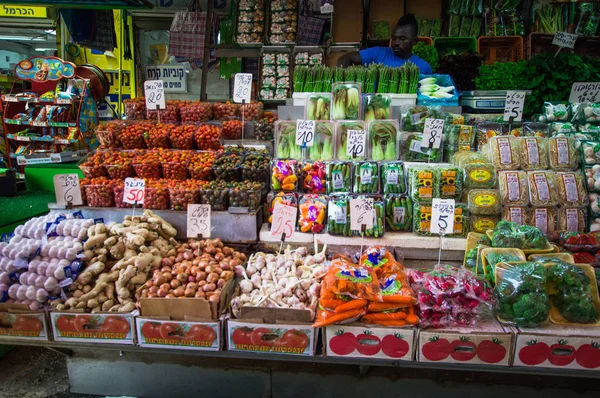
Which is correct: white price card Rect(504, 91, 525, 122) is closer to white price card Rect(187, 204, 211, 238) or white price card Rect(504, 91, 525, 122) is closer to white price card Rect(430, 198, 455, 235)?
white price card Rect(430, 198, 455, 235)

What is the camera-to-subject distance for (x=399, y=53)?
4.91m

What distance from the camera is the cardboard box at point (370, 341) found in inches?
77.8

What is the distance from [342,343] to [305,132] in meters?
1.80

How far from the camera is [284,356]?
6.72ft

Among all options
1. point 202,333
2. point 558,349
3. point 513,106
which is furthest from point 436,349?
point 513,106

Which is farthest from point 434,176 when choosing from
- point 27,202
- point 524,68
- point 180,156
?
point 27,202

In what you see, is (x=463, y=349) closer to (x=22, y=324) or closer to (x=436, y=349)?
(x=436, y=349)

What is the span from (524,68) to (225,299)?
4.52 metres

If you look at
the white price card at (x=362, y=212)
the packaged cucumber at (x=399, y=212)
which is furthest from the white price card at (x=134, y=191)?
the packaged cucumber at (x=399, y=212)

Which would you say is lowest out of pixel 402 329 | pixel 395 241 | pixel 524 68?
pixel 402 329

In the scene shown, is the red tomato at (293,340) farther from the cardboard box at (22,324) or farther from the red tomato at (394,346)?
the cardboard box at (22,324)

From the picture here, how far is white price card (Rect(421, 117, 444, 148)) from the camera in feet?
10.4

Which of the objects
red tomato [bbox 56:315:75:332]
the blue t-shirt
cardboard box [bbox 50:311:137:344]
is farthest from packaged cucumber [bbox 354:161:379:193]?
the blue t-shirt

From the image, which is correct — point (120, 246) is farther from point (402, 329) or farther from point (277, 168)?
point (402, 329)
